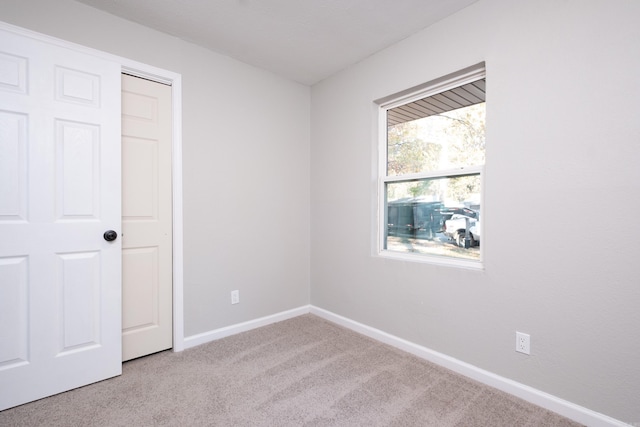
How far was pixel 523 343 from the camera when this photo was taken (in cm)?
183

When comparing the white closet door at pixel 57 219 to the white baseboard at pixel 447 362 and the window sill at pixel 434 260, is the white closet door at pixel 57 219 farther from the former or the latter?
the window sill at pixel 434 260

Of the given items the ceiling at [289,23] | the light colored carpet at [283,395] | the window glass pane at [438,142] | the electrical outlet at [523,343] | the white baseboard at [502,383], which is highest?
the ceiling at [289,23]

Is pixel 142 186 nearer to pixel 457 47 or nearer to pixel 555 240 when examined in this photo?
pixel 457 47

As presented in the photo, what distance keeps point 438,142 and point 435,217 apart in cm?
61

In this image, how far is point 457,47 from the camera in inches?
84.0

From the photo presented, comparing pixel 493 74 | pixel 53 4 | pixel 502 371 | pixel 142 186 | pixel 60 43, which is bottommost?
pixel 502 371

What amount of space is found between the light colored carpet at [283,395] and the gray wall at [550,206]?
29 centimetres

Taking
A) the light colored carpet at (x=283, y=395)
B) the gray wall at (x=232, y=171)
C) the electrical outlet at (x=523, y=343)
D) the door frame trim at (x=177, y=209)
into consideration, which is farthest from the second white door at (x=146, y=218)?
the electrical outlet at (x=523, y=343)

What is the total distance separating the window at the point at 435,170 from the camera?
85.9 inches

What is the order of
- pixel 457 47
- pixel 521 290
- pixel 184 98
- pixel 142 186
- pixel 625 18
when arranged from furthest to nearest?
pixel 184 98
pixel 142 186
pixel 457 47
pixel 521 290
pixel 625 18

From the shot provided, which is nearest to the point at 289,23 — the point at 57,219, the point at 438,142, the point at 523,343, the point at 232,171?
the point at 232,171

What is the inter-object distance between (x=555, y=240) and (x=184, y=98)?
2.85 m

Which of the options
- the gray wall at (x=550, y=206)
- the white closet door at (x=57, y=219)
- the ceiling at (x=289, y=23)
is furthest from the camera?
the ceiling at (x=289, y=23)

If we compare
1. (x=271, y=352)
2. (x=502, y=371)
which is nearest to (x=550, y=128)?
(x=502, y=371)
